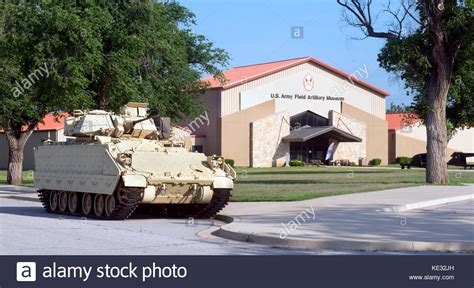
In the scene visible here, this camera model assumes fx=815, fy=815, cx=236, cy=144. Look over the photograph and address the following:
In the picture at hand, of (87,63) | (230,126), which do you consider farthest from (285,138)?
A: (87,63)

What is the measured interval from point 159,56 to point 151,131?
34.0ft

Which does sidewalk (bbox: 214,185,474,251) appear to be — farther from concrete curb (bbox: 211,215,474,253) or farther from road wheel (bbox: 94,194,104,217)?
road wheel (bbox: 94,194,104,217)

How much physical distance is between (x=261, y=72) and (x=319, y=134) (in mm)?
7314

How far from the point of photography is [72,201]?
71.1 ft

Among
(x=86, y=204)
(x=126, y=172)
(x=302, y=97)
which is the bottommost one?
(x=86, y=204)

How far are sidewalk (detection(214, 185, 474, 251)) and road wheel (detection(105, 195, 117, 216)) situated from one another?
2704 mm

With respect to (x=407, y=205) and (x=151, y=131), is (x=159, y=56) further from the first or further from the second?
(x=407, y=205)

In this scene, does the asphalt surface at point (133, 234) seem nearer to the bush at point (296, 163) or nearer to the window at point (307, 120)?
the bush at point (296, 163)

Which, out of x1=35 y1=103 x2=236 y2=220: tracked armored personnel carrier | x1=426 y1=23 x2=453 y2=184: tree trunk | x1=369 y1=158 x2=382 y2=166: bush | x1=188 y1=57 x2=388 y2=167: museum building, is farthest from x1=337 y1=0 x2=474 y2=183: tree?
x1=369 y1=158 x2=382 y2=166: bush

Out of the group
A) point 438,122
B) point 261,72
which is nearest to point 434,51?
point 438,122

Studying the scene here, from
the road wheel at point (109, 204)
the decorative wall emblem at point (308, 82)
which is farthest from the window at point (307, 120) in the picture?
the road wheel at point (109, 204)

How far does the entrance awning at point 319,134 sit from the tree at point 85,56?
33432 mm

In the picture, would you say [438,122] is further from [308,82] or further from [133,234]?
[308,82]

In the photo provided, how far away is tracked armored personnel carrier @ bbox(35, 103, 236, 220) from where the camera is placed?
62.4ft
